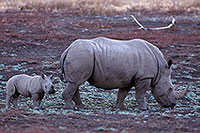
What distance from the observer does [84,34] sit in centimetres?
1984

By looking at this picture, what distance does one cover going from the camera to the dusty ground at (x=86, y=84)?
7.57 m

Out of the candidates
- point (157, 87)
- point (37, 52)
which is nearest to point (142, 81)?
point (157, 87)

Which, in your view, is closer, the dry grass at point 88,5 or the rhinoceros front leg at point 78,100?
the rhinoceros front leg at point 78,100

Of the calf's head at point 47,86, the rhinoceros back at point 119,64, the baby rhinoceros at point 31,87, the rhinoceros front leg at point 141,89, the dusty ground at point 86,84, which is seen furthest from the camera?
the rhinoceros front leg at point 141,89

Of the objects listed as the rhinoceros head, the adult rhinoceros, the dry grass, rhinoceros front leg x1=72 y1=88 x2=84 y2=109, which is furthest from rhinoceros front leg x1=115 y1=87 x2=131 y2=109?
the dry grass

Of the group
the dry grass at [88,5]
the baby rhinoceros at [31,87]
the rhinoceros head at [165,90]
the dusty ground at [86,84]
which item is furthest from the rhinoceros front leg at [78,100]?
the dry grass at [88,5]

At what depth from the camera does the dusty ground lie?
7.57 metres

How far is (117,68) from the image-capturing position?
31.6 ft

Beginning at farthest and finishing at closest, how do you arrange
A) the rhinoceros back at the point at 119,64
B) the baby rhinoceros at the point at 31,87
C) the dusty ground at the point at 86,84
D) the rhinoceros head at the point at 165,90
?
1. the rhinoceros head at the point at 165,90
2. the rhinoceros back at the point at 119,64
3. the baby rhinoceros at the point at 31,87
4. the dusty ground at the point at 86,84

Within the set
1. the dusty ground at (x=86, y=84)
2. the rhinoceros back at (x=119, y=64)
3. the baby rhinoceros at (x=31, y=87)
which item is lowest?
the dusty ground at (x=86, y=84)

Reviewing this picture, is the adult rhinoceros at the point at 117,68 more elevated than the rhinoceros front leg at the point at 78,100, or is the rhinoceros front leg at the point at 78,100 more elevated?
the adult rhinoceros at the point at 117,68

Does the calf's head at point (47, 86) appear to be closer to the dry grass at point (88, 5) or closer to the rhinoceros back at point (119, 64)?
the rhinoceros back at point (119, 64)

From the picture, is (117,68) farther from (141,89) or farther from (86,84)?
(86,84)

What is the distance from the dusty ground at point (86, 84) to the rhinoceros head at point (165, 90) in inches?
9.7
